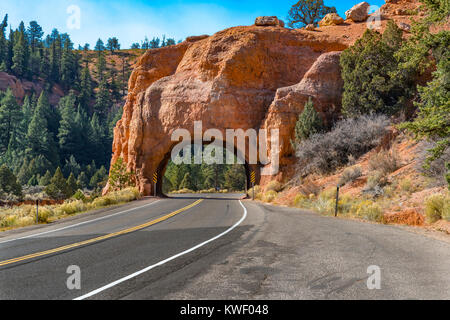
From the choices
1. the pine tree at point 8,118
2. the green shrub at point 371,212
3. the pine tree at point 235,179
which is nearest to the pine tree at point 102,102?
the pine tree at point 8,118

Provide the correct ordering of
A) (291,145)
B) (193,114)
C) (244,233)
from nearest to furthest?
(244,233), (291,145), (193,114)

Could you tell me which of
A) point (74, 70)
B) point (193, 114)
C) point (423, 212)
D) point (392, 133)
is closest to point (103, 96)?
point (74, 70)

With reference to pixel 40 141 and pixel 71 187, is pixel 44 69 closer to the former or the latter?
pixel 40 141

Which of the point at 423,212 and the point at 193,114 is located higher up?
the point at 193,114

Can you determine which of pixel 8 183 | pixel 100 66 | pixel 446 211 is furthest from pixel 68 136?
pixel 446 211

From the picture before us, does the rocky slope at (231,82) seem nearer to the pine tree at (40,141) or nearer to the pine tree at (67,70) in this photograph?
the pine tree at (40,141)

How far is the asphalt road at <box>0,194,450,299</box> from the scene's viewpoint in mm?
4485

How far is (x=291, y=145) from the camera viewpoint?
27547 millimetres

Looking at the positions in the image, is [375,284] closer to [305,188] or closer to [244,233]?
[244,233]

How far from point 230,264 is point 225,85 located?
87.2ft

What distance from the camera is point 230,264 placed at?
5891 mm

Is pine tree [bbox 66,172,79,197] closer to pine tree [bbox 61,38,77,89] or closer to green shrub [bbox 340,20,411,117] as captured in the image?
green shrub [bbox 340,20,411,117]

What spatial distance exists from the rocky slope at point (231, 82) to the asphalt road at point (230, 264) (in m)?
21.2
